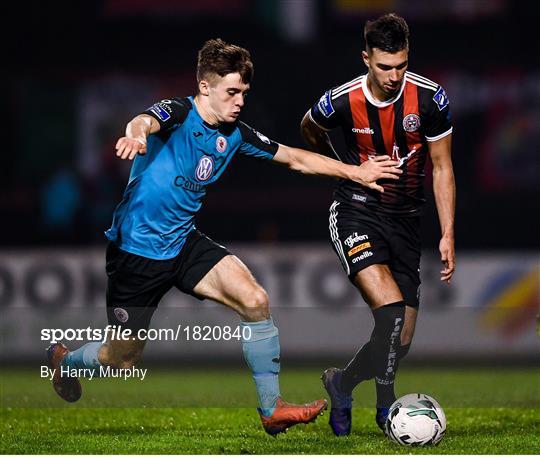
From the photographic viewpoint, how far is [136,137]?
7.11m

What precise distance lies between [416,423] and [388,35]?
2104 millimetres

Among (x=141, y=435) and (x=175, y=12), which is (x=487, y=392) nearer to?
(x=141, y=435)

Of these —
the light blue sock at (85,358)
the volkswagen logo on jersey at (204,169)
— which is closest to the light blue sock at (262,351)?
the volkswagen logo on jersey at (204,169)

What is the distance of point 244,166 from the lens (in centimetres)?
1527

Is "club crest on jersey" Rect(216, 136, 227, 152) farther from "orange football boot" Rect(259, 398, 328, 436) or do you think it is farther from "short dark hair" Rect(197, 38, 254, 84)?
"orange football boot" Rect(259, 398, 328, 436)

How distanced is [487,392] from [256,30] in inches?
241

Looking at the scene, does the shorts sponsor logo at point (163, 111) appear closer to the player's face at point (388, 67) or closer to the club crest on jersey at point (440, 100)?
the player's face at point (388, 67)

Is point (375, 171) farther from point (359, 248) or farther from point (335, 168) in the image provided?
point (359, 248)

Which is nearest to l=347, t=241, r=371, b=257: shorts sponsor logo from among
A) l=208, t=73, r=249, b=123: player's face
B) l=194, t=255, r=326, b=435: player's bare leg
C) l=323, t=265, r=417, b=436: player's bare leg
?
l=323, t=265, r=417, b=436: player's bare leg

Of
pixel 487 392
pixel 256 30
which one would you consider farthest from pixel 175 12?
pixel 487 392

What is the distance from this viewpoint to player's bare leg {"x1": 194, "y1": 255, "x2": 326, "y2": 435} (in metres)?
7.46

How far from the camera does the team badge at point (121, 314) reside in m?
7.85

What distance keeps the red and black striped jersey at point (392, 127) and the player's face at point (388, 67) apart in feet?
0.54

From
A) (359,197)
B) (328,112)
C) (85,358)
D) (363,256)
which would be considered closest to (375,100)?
(328,112)
